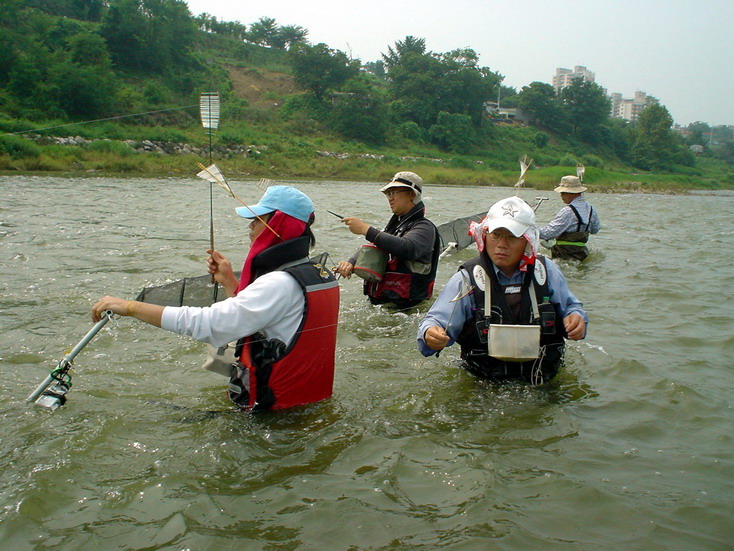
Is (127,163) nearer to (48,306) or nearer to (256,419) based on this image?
(48,306)

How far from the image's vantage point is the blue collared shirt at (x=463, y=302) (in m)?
4.50

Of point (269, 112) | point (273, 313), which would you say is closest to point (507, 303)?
point (273, 313)

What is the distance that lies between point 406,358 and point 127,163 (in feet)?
104

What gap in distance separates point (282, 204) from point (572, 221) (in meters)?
8.31

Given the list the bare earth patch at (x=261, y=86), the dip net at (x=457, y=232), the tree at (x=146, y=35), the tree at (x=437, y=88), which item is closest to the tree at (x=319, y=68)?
the bare earth patch at (x=261, y=86)

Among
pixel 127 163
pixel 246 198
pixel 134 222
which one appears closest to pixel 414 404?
pixel 134 222

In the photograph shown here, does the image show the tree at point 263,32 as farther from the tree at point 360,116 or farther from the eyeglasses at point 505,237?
the eyeglasses at point 505,237

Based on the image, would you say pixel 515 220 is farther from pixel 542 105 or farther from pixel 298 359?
pixel 542 105

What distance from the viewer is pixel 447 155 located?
72.3 metres

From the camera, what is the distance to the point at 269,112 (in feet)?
212

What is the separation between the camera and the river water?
10.9ft

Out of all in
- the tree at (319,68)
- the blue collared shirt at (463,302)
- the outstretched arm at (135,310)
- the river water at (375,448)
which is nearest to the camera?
the river water at (375,448)

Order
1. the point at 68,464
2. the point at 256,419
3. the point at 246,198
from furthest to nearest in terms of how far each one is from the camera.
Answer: the point at 246,198
the point at 256,419
the point at 68,464

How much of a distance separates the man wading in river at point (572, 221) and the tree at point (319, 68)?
65564 millimetres
